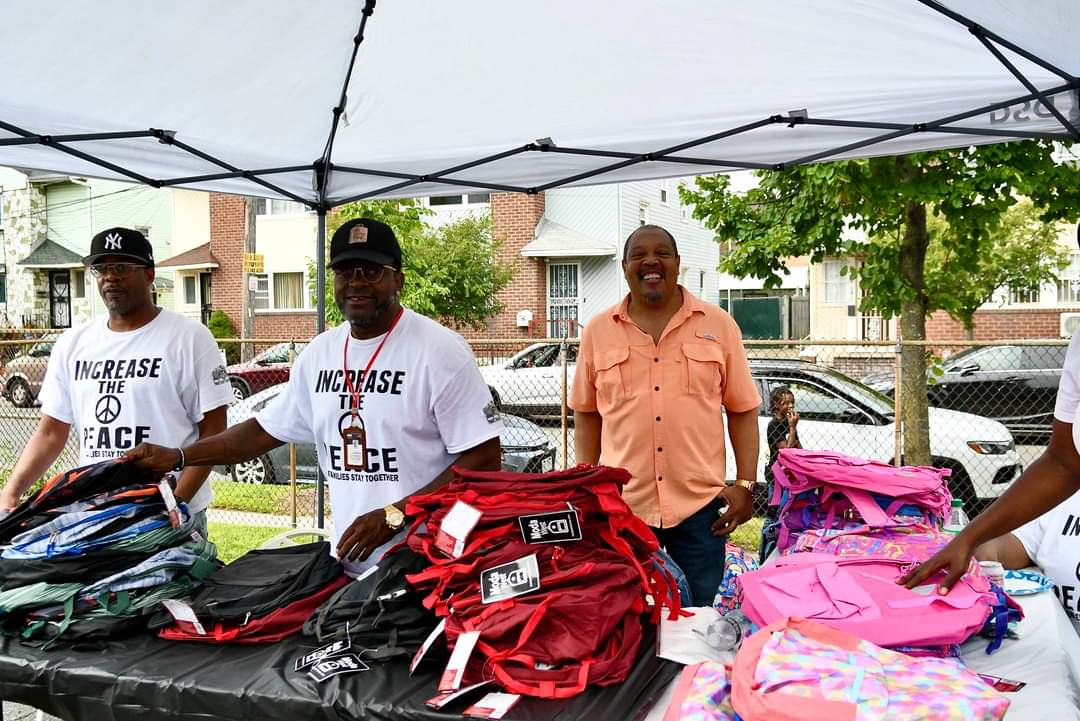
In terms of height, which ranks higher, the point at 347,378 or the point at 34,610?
the point at 347,378

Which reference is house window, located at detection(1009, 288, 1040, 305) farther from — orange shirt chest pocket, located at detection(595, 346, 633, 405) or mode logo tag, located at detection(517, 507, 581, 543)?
mode logo tag, located at detection(517, 507, 581, 543)

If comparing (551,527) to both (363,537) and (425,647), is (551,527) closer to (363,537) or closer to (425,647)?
(425,647)

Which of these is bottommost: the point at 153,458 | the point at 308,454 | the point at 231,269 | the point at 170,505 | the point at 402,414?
the point at 308,454

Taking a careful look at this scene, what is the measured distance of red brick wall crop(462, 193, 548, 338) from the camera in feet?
72.5

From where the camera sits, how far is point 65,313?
31844 mm

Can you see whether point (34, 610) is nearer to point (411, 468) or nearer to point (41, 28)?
point (411, 468)

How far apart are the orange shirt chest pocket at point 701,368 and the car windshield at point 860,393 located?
467 centimetres

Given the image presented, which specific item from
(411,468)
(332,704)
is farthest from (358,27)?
(332,704)

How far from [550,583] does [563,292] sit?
21.2 meters

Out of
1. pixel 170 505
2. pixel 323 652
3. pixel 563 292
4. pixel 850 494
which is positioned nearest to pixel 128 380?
pixel 170 505

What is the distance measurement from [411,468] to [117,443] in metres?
1.38

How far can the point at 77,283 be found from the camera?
31.5 metres

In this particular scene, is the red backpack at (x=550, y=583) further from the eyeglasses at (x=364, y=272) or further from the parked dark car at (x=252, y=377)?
the parked dark car at (x=252, y=377)

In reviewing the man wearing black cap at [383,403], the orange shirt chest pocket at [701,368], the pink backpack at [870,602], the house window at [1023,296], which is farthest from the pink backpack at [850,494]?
the house window at [1023,296]
